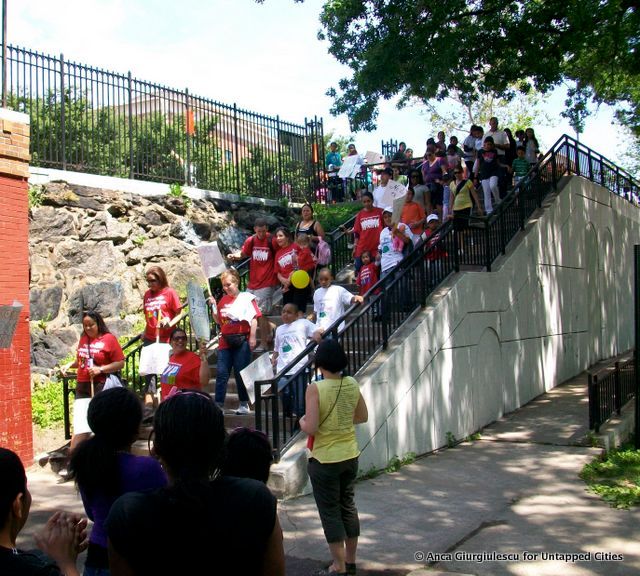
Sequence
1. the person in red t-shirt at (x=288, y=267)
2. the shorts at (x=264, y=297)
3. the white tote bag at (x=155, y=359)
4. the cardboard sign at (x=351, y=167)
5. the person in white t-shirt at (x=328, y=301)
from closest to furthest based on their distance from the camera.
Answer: the white tote bag at (x=155, y=359) → the person in white t-shirt at (x=328, y=301) → the person in red t-shirt at (x=288, y=267) → the shorts at (x=264, y=297) → the cardboard sign at (x=351, y=167)

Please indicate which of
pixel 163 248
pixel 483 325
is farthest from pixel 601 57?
pixel 163 248

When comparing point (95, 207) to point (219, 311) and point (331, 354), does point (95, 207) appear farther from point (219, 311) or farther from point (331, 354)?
point (331, 354)

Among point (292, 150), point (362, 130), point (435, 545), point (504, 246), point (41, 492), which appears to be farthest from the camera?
point (292, 150)

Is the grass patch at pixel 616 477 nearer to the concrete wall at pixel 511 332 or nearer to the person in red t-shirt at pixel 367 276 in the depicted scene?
the concrete wall at pixel 511 332

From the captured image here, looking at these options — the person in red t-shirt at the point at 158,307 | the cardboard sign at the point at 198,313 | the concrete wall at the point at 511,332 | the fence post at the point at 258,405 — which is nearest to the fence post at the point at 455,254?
the concrete wall at the point at 511,332

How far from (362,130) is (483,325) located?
592 cm

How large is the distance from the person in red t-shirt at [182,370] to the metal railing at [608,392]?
4820 mm

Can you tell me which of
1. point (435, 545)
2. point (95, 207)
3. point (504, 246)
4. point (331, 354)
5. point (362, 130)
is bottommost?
point (435, 545)

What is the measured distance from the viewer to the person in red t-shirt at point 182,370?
8047mm

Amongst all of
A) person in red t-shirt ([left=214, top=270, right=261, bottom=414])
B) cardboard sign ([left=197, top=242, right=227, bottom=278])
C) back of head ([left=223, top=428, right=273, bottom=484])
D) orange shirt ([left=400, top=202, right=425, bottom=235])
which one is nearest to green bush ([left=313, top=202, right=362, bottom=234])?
orange shirt ([left=400, top=202, right=425, bottom=235])

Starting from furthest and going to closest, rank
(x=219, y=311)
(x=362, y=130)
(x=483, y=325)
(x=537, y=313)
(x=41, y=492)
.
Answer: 1. (x=362, y=130)
2. (x=537, y=313)
3. (x=483, y=325)
4. (x=219, y=311)
5. (x=41, y=492)

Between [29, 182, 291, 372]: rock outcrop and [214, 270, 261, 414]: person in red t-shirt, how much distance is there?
332 centimetres

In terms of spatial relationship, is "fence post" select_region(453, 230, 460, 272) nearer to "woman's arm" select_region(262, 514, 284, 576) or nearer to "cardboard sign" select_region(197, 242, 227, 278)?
"cardboard sign" select_region(197, 242, 227, 278)

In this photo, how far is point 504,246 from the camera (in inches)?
474
